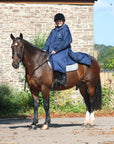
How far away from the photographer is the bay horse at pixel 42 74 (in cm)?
926

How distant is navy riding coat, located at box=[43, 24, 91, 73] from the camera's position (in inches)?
375

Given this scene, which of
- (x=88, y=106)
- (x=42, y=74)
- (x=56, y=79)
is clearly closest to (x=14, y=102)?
(x=88, y=106)

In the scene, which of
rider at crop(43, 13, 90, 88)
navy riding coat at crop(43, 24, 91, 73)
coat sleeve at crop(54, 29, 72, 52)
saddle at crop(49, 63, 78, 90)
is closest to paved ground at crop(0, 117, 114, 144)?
saddle at crop(49, 63, 78, 90)

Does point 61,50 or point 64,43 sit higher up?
point 64,43

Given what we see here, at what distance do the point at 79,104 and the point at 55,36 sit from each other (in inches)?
242

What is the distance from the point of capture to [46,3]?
53.1 ft

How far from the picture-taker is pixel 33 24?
16047mm

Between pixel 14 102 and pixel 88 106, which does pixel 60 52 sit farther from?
pixel 14 102

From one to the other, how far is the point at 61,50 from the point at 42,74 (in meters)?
0.92

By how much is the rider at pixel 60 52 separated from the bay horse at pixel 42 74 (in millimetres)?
180

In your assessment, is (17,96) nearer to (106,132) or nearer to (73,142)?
(106,132)

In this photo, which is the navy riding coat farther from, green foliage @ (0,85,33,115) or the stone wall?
the stone wall

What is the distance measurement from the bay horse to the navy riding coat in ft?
0.70

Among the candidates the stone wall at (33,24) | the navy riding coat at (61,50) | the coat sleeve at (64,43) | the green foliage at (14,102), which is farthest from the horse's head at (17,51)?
the stone wall at (33,24)
